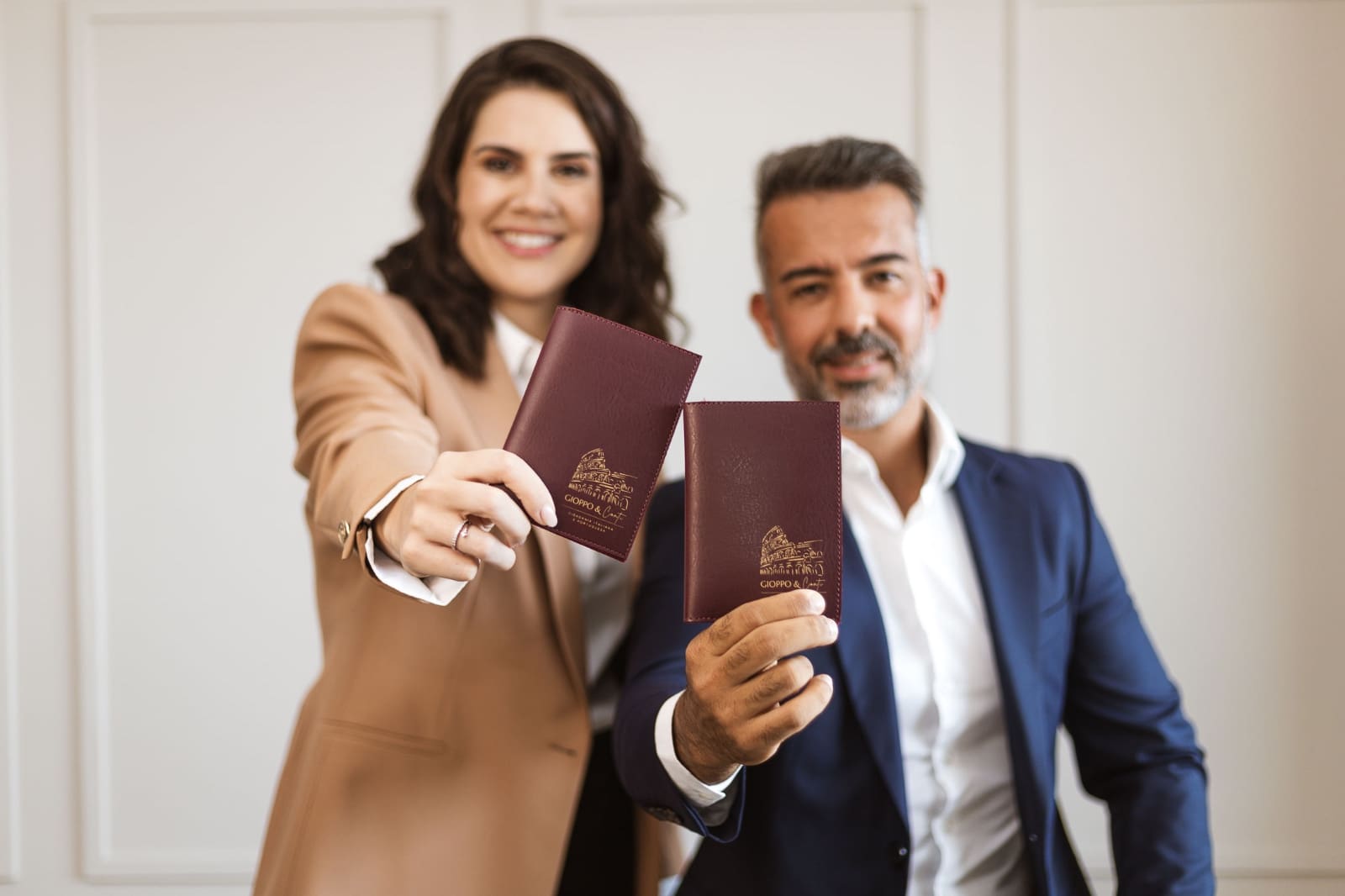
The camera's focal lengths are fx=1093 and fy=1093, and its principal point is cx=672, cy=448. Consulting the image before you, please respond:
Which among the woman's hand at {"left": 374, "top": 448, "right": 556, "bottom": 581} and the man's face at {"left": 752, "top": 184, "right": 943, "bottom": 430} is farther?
the man's face at {"left": 752, "top": 184, "right": 943, "bottom": 430}

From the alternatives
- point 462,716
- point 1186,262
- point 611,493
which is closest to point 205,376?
point 462,716

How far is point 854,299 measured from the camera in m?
1.94

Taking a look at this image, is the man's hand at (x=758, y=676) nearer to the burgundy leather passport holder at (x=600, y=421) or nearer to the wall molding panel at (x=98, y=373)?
the burgundy leather passport holder at (x=600, y=421)

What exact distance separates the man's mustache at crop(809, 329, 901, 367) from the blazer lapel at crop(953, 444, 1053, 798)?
0.26 metres

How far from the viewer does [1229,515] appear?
9.51ft

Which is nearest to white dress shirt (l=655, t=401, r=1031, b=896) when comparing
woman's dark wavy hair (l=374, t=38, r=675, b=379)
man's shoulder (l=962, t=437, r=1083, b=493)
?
man's shoulder (l=962, t=437, r=1083, b=493)

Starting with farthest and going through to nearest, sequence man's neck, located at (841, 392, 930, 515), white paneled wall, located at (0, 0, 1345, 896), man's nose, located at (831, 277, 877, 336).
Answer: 1. white paneled wall, located at (0, 0, 1345, 896)
2. man's neck, located at (841, 392, 930, 515)
3. man's nose, located at (831, 277, 877, 336)

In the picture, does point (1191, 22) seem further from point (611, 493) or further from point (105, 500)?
point (105, 500)

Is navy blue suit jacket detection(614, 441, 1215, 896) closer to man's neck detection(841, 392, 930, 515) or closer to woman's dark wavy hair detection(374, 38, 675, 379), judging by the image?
man's neck detection(841, 392, 930, 515)

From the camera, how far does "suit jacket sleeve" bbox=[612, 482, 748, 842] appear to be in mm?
1560

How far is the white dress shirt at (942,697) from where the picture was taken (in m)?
1.78

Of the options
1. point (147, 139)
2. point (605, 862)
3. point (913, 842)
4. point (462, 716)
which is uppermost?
point (147, 139)

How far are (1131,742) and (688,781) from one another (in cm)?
87

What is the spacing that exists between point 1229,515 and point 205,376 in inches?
109
